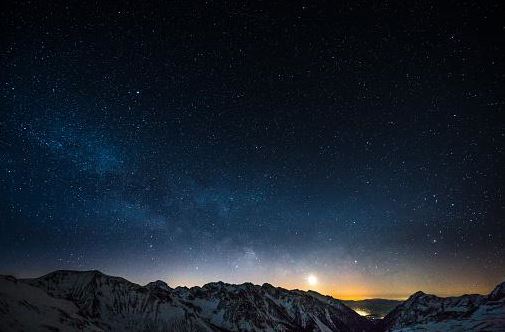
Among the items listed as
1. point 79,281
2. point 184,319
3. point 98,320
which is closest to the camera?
point 98,320

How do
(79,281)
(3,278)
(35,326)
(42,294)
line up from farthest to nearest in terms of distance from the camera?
(79,281) < (42,294) < (3,278) < (35,326)

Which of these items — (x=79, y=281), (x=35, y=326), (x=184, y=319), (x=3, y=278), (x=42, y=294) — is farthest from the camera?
(x=184, y=319)

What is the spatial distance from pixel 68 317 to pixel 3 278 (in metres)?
25.9

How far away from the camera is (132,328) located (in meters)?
171

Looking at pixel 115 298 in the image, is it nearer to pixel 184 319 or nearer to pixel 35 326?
pixel 184 319

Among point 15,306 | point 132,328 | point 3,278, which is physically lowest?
point 132,328

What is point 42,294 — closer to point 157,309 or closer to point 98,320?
point 98,320

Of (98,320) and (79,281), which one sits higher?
(79,281)

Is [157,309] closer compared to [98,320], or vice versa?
[98,320]

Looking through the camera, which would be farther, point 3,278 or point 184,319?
point 184,319

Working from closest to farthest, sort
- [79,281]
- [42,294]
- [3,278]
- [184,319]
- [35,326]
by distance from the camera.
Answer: [35,326] → [3,278] → [42,294] → [79,281] → [184,319]

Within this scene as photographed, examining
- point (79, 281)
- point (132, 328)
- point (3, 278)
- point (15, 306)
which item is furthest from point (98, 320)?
point (15, 306)

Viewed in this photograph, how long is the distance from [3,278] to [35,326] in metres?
→ 34.6

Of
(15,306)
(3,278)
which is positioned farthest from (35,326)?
(3,278)
